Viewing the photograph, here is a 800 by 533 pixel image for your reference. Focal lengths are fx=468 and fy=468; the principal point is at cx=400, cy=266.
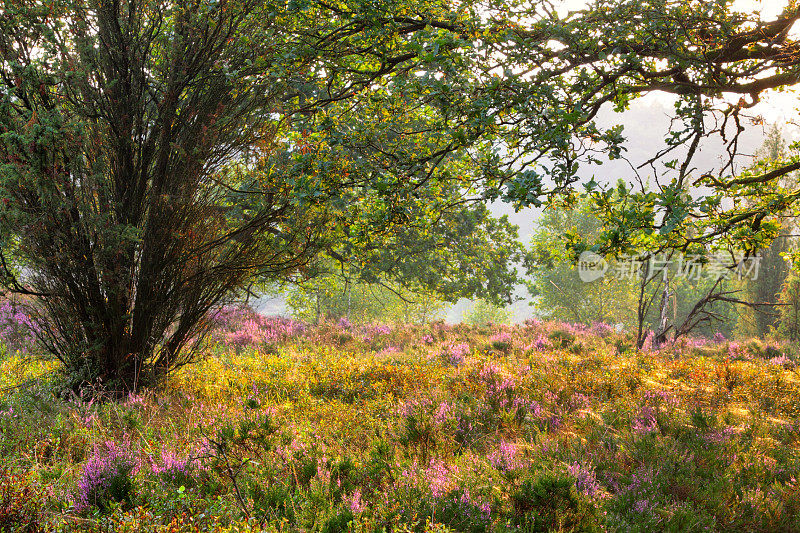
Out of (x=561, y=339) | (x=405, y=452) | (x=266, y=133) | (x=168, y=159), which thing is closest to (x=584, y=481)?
(x=405, y=452)

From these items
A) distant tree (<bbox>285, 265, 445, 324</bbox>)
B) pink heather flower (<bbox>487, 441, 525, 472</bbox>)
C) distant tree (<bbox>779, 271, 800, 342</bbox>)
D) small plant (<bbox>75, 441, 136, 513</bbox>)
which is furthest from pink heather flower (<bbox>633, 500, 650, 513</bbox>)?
distant tree (<bbox>779, 271, 800, 342</bbox>)

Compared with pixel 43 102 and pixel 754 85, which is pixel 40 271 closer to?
pixel 43 102

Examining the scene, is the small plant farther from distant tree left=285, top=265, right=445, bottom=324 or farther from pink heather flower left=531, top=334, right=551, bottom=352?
distant tree left=285, top=265, right=445, bottom=324

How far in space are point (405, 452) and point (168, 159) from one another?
466 cm

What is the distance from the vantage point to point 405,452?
4.57 meters

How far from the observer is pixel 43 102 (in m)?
5.48

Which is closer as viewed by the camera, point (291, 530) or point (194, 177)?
point (291, 530)

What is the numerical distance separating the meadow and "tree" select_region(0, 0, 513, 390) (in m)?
1.21

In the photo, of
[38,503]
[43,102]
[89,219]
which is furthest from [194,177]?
[38,503]

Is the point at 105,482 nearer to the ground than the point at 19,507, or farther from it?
nearer to the ground

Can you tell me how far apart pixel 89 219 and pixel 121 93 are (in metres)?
1.75

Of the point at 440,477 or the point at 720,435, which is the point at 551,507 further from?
the point at 720,435

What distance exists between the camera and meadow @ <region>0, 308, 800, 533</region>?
11.1 feet

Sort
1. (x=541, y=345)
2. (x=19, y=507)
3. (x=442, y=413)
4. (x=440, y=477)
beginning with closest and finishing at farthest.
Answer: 1. (x=19, y=507)
2. (x=440, y=477)
3. (x=442, y=413)
4. (x=541, y=345)
